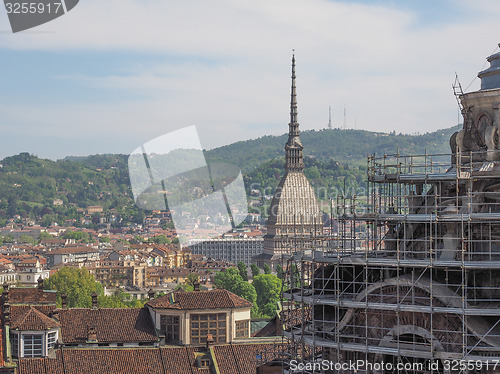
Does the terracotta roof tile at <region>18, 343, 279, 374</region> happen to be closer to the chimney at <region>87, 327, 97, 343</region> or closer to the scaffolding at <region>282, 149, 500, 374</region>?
the chimney at <region>87, 327, 97, 343</region>

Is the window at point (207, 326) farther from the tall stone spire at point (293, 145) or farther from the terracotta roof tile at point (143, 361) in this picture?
the tall stone spire at point (293, 145)

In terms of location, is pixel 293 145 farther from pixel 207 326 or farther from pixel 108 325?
pixel 108 325

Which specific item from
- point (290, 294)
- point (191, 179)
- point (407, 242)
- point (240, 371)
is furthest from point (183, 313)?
point (191, 179)

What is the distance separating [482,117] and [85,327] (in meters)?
23.6

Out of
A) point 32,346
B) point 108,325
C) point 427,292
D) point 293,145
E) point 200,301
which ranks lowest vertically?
point 32,346

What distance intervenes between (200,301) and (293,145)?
11338 centimetres

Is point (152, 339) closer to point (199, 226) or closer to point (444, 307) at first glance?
point (444, 307)

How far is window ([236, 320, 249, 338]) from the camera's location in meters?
47.8

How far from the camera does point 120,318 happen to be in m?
46.2

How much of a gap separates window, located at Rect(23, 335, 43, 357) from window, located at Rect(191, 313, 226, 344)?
7.25 m

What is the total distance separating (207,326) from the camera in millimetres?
46781

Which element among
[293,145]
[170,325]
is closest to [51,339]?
[170,325]

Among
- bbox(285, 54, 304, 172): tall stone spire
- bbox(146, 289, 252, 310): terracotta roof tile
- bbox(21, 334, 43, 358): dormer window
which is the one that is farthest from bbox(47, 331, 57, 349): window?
bbox(285, 54, 304, 172): tall stone spire

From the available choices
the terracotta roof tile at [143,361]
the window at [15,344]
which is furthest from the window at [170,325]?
the window at [15,344]
